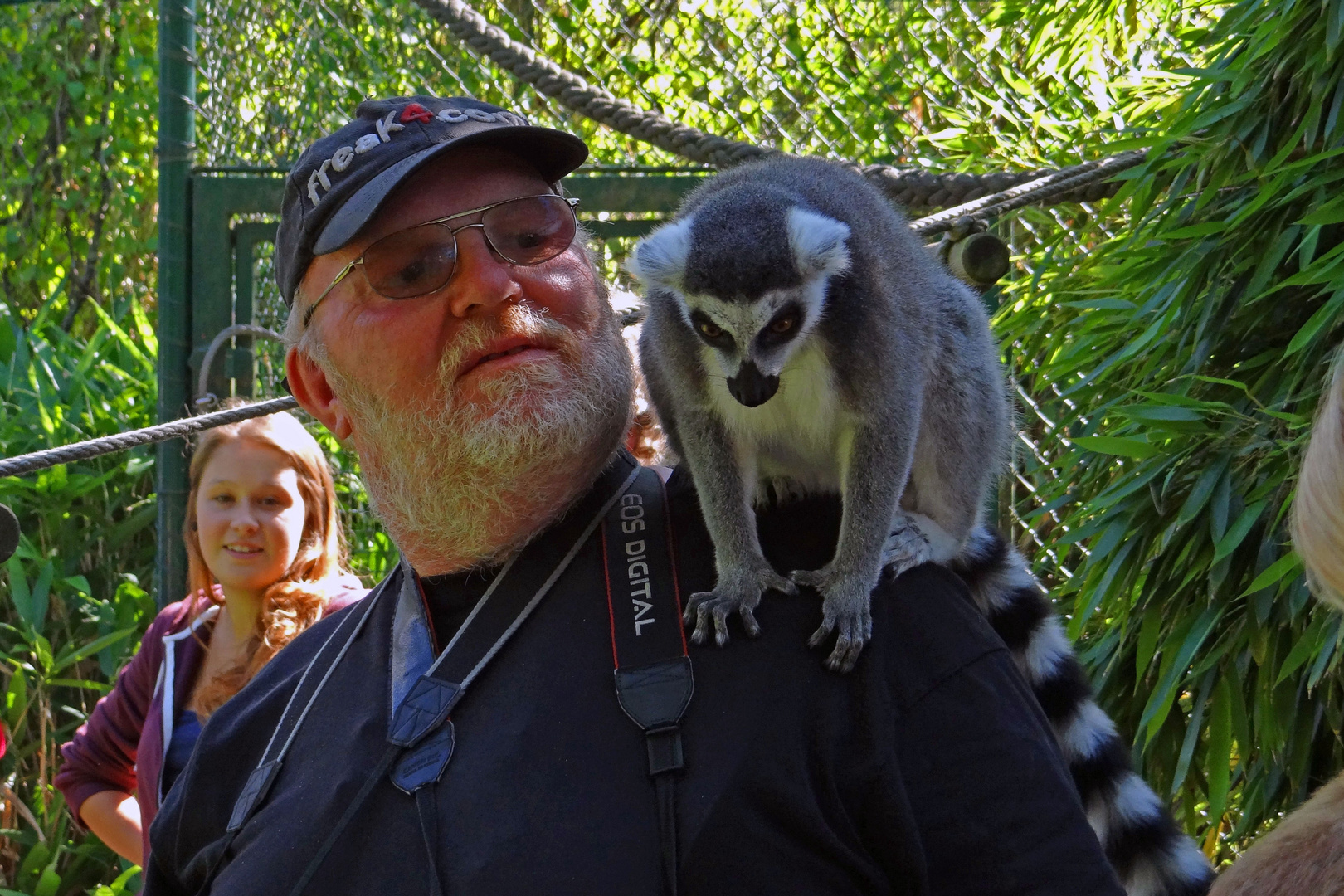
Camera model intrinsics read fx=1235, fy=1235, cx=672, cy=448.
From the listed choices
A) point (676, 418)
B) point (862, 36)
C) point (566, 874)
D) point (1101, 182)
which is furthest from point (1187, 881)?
point (862, 36)

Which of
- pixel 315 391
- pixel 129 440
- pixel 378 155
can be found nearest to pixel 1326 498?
pixel 378 155

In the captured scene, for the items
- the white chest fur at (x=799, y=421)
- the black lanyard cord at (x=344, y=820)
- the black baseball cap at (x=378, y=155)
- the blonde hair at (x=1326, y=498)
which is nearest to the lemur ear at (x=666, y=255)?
the white chest fur at (x=799, y=421)

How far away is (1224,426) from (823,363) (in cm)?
88

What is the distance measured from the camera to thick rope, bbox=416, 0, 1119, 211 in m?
3.14

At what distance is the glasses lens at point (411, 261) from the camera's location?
5.82 feet

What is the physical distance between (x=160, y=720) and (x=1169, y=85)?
3.10m

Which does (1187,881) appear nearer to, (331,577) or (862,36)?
(331,577)

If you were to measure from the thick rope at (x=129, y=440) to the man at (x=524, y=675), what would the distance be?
1.30 feet

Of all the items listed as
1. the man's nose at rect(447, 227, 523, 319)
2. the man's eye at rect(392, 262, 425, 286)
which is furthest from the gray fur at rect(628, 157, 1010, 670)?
the man's eye at rect(392, 262, 425, 286)

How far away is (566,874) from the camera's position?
1.34 m

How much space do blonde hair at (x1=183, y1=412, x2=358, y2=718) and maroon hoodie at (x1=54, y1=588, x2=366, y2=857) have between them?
6cm

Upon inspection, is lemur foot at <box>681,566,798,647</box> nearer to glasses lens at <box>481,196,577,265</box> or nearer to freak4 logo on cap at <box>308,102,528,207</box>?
glasses lens at <box>481,196,577,265</box>

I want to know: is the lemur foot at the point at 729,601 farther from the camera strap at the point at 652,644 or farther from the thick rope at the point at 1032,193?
the thick rope at the point at 1032,193

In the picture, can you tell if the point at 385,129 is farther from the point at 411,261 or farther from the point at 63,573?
the point at 63,573
